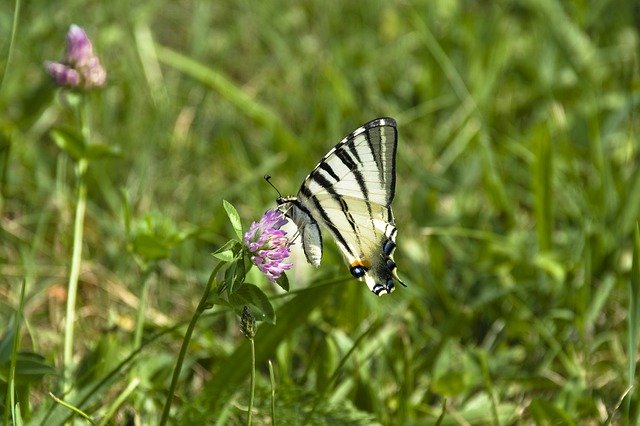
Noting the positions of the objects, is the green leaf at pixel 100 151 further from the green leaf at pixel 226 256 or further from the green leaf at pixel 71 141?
the green leaf at pixel 226 256

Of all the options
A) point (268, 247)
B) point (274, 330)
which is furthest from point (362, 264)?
point (274, 330)

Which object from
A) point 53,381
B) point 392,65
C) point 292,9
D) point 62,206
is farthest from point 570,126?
point 53,381

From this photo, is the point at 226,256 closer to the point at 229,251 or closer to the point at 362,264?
the point at 229,251

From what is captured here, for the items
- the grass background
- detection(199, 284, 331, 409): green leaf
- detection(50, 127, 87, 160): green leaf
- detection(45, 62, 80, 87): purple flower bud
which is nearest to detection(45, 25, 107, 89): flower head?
detection(45, 62, 80, 87): purple flower bud

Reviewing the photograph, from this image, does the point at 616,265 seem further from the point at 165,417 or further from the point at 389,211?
the point at 165,417

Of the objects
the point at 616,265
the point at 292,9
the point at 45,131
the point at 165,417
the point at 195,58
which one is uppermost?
the point at 292,9
